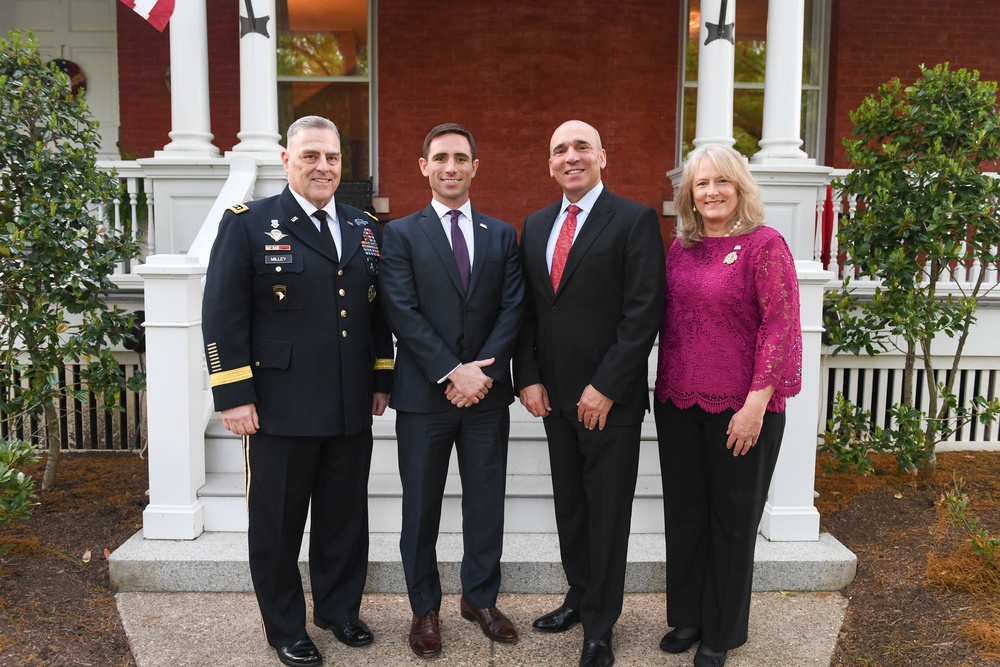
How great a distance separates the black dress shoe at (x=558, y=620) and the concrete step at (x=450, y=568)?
31 cm

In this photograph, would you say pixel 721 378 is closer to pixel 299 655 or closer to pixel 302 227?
pixel 302 227

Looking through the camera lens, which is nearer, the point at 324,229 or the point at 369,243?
the point at 324,229

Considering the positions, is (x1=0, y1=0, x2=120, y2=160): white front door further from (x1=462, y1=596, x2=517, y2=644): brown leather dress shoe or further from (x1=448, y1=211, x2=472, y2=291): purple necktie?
(x1=462, y1=596, x2=517, y2=644): brown leather dress shoe

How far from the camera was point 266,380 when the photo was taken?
298 centimetres

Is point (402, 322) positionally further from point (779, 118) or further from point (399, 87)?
point (399, 87)

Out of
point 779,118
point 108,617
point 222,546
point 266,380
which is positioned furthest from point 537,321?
point 779,118

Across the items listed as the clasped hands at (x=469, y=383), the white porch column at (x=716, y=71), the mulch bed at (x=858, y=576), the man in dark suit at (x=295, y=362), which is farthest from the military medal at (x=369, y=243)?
the white porch column at (x=716, y=71)

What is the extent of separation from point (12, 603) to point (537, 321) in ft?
8.37

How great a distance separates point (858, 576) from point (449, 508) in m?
2.00

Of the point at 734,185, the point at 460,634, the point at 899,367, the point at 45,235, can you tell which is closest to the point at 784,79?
the point at 899,367

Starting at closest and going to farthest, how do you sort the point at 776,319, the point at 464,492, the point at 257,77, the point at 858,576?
the point at 776,319 → the point at 464,492 → the point at 858,576 → the point at 257,77

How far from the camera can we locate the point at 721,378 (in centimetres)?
285

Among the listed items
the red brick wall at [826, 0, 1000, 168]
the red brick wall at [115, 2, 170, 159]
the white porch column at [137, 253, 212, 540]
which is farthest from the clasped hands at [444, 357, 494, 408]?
the red brick wall at [826, 0, 1000, 168]

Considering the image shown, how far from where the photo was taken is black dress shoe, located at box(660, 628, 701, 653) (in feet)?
10.4
